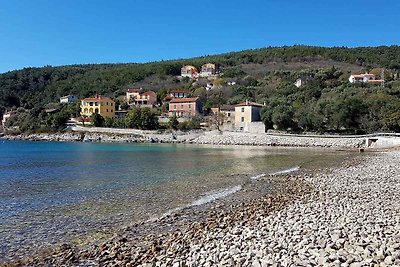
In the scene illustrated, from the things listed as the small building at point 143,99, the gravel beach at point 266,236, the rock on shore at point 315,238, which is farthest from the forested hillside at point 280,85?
the rock on shore at point 315,238

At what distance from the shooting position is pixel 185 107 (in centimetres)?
8756

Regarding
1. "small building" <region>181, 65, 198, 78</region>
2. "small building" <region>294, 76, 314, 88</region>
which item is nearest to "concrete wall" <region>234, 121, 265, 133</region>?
"small building" <region>294, 76, 314, 88</region>

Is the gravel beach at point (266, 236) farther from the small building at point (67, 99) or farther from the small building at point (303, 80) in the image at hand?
the small building at point (67, 99)

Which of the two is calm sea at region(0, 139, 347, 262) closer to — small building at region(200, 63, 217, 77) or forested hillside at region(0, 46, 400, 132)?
forested hillside at region(0, 46, 400, 132)

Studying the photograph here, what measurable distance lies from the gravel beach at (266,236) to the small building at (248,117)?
53.8m

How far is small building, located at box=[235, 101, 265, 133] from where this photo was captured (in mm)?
68250

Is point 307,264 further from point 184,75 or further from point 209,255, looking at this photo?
point 184,75

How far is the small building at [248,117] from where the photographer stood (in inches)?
2687

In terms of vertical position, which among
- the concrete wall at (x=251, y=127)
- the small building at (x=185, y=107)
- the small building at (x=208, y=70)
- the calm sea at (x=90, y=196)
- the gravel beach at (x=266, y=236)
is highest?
the small building at (x=208, y=70)

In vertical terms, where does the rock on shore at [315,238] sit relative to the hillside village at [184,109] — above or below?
below

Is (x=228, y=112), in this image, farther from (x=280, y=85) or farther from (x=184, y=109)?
(x=280, y=85)

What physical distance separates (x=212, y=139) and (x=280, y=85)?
145ft

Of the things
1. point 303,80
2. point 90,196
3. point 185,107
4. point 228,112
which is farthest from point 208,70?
point 90,196

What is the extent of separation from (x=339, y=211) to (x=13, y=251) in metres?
8.80
